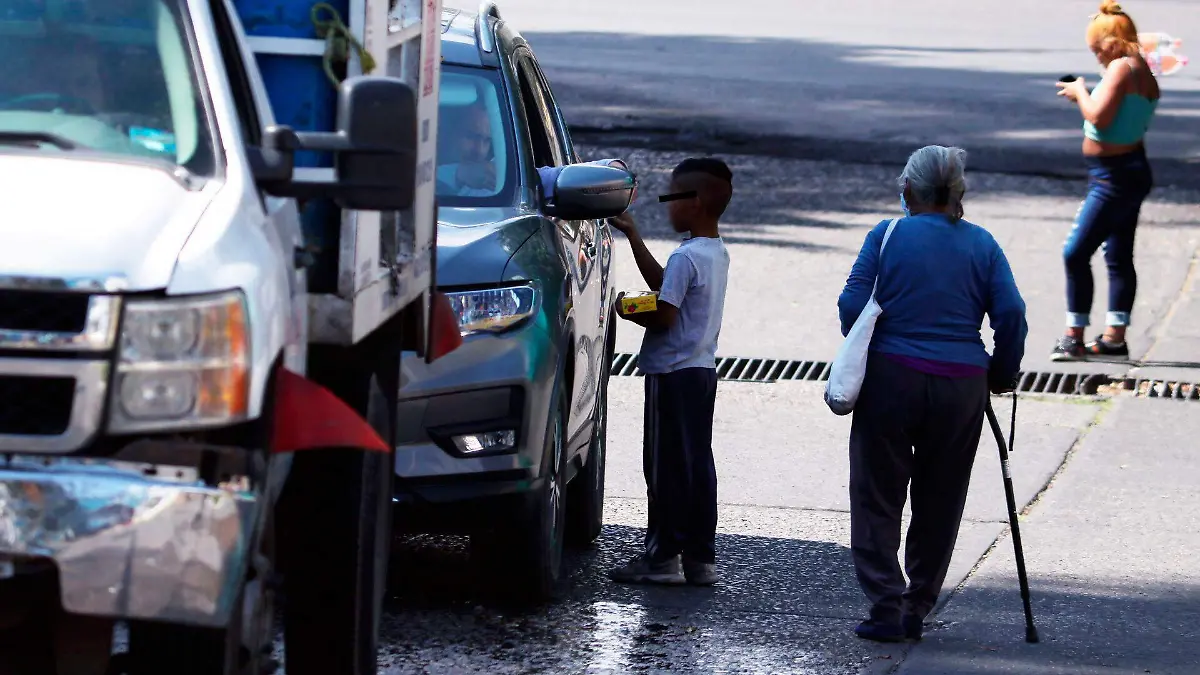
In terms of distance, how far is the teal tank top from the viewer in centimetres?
1110

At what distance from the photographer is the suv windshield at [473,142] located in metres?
6.96

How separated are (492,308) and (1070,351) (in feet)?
18.7

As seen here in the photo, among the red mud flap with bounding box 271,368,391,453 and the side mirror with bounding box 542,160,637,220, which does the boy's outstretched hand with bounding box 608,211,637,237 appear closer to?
the side mirror with bounding box 542,160,637,220

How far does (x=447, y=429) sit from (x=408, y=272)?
94 cm

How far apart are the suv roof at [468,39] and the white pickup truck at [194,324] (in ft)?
6.58

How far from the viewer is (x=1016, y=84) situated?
76.5 feet

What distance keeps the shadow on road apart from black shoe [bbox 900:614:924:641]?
38.3ft

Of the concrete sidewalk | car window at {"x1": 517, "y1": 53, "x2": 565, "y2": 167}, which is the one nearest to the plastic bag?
the concrete sidewalk

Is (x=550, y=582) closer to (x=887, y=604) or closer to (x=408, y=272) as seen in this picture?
(x=887, y=604)

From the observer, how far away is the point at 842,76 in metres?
23.7

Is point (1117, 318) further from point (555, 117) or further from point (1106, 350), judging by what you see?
point (555, 117)

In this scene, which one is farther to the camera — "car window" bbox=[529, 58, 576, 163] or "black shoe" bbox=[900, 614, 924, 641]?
"car window" bbox=[529, 58, 576, 163]

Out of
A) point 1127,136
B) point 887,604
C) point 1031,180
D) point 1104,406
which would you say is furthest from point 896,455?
point 1031,180

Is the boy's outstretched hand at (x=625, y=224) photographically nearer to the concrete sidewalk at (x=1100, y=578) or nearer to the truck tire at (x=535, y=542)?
the truck tire at (x=535, y=542)
